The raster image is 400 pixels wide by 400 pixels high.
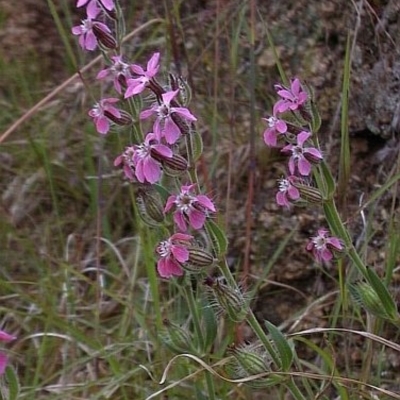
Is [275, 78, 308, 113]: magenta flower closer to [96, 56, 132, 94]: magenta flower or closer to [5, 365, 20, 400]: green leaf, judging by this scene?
[96, 56, 132, 94]: magenta flower

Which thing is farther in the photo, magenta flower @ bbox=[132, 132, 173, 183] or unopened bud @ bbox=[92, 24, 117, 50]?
unopened bud @ bbox=[92, 24, 117, 50]

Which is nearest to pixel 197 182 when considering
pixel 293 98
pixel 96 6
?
pixel 293 98

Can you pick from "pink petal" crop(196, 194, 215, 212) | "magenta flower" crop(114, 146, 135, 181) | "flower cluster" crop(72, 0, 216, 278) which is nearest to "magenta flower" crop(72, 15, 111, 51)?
"flower cluster" crop(72, 0, 216, 278)

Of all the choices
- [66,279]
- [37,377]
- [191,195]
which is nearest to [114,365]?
[37,377]

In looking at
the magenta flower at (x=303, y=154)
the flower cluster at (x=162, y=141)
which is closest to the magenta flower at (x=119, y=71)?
the flower cluster at (x=162, y=141)

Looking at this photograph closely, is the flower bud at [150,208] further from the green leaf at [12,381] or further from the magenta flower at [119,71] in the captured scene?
the green leaf at [12,381]

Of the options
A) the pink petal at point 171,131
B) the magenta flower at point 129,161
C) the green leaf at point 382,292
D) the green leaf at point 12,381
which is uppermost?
the pink petal at point 171,131
